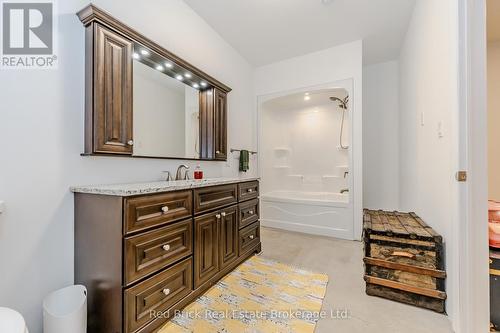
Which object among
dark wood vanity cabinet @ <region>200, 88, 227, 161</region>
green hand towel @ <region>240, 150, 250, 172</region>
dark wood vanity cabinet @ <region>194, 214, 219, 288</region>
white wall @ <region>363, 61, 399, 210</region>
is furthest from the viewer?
white wall @ <region>363, 61, 399, 210</region>

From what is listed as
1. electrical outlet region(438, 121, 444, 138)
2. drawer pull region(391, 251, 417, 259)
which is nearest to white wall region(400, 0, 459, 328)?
electrical outlet region(438, 121, 444, 138)

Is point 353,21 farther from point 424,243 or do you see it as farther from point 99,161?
point 99,161

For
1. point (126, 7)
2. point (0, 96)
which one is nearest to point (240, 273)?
point (0, 96)

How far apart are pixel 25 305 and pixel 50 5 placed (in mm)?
Result: 1760

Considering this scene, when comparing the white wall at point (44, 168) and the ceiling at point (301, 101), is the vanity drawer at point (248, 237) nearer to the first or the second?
the white wall at point (44, 168)

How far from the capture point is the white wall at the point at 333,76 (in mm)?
2885

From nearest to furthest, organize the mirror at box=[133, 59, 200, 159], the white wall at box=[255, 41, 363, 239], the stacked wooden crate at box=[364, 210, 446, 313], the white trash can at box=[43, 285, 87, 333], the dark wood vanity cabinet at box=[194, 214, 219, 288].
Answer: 1. the white trash can at box=[43, 285, 87, 333]
2. the stacked wooden crate at box=[364, 210, 446, 313]
3. the dark wood vanity cabinet at box=[194, 214, 219, 288]
4. the mirror at box=[133, 59, 200, 159]
5. the white wall at box=[255, 41, 363, 239]

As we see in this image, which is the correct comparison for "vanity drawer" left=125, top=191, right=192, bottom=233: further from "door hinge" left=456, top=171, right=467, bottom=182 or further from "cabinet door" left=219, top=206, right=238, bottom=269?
"door hinge" left=456, top=171, right=467, bottom=182

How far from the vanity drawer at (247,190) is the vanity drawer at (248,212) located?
0.06 m

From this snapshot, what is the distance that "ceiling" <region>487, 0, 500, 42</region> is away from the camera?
6.42 feet

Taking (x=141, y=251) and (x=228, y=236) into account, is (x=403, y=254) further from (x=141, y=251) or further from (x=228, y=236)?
(x=141, y=251)

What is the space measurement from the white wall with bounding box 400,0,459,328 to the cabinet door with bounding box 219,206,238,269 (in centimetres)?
160

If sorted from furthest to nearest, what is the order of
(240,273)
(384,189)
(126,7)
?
(384,189) < (240,273) < (126,7)

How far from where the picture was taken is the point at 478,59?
1216 mm
